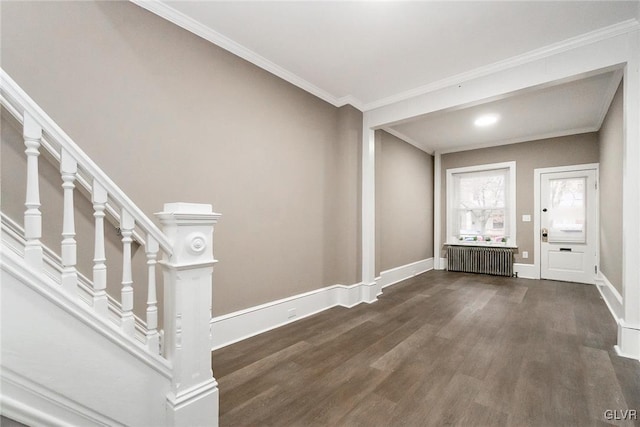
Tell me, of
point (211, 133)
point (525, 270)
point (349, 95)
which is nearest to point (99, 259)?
point (211, 133)

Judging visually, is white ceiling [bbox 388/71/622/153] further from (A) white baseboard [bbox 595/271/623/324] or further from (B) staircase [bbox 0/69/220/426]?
(B) staircase [bbox 0/69/220/426]

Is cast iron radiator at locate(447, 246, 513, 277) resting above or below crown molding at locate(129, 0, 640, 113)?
below

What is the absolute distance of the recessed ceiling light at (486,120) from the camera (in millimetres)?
4506

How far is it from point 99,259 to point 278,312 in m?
2.10

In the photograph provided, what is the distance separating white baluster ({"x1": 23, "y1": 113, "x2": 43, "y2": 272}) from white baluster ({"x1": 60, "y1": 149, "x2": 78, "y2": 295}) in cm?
8

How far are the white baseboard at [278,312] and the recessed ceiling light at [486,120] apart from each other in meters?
3.34

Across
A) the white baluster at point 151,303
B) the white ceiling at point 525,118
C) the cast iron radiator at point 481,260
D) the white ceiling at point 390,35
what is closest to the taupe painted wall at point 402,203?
the white ceiling at point 525,118

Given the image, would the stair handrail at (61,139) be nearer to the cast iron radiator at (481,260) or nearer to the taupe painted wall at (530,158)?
the cast iron radiator at (481,260)

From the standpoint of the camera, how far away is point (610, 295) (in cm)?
379

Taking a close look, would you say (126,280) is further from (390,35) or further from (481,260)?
(481,260)

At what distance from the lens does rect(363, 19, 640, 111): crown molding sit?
96.3 inches

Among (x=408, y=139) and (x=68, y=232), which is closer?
Result: (x=68, y=232)

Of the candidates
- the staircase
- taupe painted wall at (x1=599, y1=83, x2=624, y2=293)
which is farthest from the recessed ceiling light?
the staircase

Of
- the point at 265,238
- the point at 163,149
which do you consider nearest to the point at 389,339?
the point at 265,238
